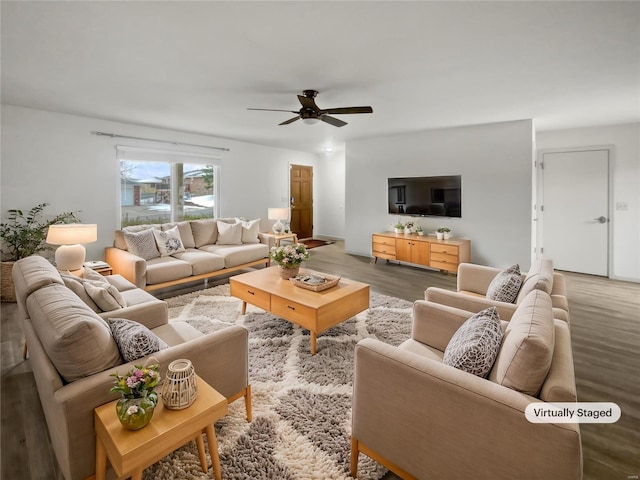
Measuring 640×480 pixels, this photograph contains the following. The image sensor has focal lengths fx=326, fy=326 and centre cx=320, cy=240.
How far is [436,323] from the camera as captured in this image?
206 centimetres

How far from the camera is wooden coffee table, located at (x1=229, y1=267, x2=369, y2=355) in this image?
272 cm

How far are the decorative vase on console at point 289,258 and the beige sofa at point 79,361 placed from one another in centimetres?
158

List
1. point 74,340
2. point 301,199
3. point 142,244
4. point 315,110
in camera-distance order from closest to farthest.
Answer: point 74,340 < point 315,110 < point 142,244 < point 301,199

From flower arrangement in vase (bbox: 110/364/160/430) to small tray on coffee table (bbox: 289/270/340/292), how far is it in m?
1.89

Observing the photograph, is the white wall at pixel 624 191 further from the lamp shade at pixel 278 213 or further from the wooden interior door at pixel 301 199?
the wooden interior door at pixel 301 199

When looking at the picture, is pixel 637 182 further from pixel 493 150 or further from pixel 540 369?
pixel 540 369

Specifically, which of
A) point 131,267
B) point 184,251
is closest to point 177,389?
point 131,267

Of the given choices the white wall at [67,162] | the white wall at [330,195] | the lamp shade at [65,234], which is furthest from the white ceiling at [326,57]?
the white wall at [330,195]

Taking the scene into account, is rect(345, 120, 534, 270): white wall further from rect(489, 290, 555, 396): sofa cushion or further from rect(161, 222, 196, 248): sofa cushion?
rect(489, 290, 555, 396): sofa cushion

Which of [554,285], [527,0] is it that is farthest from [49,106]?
[554,285]

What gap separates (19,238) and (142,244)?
1324 millimetres

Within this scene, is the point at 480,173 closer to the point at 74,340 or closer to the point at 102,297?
the point at 102,297

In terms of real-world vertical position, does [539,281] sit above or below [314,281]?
above

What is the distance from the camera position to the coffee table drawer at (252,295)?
312 cm
